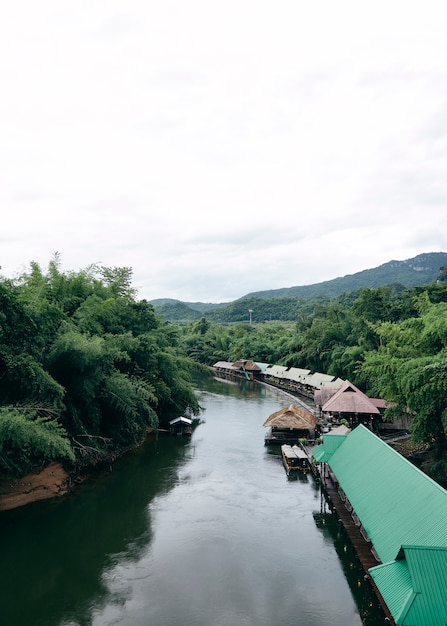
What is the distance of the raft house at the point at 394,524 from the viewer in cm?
916

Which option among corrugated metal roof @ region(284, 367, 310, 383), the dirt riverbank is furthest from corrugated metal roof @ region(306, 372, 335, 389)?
the dirt riverbank

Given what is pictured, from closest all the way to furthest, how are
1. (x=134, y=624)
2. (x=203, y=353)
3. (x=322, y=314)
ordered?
(x=134, y=624), (x=322, y=314), (x=203, y=353)

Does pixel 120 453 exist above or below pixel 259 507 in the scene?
above

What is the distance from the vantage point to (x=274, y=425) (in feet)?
87.3

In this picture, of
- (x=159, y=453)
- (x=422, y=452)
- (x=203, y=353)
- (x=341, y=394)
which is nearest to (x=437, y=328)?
(x=422, y=452)

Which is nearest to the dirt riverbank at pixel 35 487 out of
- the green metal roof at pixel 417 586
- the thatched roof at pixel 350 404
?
the green metal roof at pixel 417 586

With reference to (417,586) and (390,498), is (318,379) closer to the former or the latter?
(390,498)

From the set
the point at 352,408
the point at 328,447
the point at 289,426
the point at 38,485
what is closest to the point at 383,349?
the point at 352,408

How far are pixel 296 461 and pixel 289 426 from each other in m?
4.09

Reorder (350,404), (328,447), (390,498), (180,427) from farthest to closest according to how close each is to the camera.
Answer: (180,427), (350,404), (328,447), (390,498)

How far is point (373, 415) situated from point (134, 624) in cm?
2173

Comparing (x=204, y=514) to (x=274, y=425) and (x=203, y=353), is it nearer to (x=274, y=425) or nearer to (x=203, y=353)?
(x=274, y=425)

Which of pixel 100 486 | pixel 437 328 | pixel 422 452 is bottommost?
pixel 422 452

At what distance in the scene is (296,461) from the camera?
890 inches
